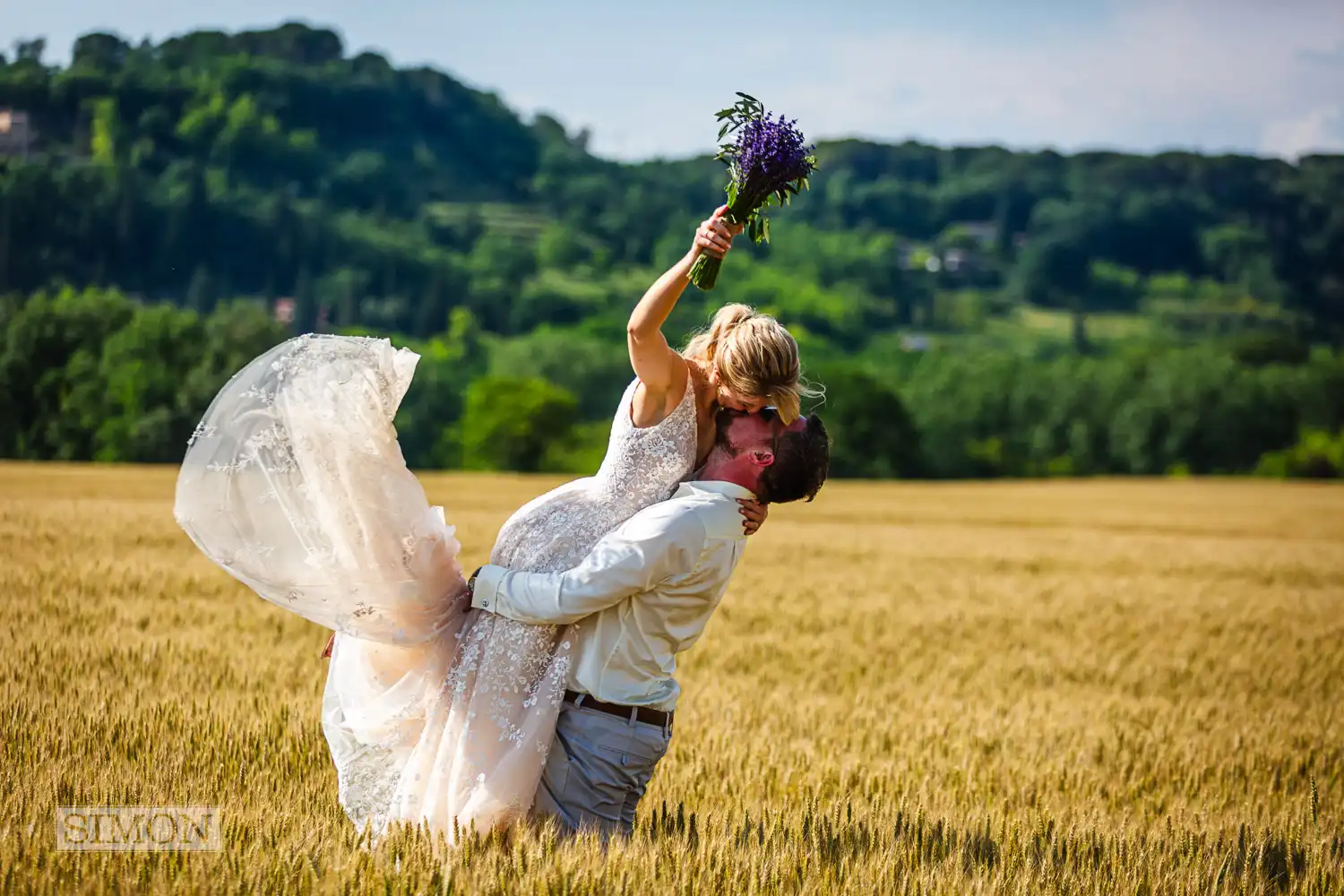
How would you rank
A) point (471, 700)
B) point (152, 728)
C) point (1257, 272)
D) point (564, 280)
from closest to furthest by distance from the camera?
point (471, 700) < point (152, 728) < point (564, 280) < point (1257, 272)

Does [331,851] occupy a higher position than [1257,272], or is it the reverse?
[1257,272]

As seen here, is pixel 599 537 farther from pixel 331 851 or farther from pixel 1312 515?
pixel 1312 515

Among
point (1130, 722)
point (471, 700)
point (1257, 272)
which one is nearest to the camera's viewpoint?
point (471, 700)

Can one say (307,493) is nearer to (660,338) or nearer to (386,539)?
(386,539)

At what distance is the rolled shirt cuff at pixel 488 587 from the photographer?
200 inches

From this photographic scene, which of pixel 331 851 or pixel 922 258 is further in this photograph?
pixel 922 258

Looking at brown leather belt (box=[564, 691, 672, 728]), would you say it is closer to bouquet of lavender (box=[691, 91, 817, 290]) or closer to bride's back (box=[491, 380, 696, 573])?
bride's back (box=[491, 380, 696, 573])

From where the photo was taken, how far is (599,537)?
5.17 m

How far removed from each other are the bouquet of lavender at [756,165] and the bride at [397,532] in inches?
3.8

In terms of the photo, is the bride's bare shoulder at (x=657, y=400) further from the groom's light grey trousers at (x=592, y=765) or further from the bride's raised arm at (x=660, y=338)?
the groom's light grey trousers at (x=592, y=765)

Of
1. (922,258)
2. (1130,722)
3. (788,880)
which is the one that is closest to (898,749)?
(1130,722)

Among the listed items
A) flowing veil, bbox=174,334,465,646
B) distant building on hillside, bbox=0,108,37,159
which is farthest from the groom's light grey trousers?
distant building on hillside, bbox=0,108,37,159

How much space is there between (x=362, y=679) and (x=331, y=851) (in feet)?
2.43

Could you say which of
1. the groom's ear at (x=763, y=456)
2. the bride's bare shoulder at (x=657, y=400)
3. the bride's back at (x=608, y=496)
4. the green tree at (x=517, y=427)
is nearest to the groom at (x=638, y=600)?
the groom's ear at (x=763, y=456)
